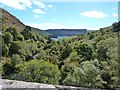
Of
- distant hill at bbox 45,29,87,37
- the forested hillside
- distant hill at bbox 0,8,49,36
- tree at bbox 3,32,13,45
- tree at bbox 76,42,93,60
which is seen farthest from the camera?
tree at bbox 3,32,13,45

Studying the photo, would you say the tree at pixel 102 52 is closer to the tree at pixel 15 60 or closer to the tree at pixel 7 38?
the tree at pixel 15 60

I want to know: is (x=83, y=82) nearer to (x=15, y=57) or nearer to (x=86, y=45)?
(x=15, y=57)

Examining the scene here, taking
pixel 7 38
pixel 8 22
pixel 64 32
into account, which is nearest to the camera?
pixel 64 32

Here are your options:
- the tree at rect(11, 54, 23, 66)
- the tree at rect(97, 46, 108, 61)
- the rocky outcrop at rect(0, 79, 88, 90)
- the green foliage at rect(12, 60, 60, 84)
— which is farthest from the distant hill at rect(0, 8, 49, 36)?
the tree at rect(97, 46, 108, 61)

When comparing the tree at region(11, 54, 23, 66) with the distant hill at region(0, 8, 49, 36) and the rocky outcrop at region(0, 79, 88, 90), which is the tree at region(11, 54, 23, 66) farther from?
the rocky outcrop at region(0, 79, 88, 90)

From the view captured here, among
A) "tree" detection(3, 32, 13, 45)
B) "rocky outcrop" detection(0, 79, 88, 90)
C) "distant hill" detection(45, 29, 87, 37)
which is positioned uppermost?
"distant hill" detection(45, 29, 87, 37)

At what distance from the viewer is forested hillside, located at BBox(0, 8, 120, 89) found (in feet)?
25.2

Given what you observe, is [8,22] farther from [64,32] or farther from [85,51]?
[64,32]

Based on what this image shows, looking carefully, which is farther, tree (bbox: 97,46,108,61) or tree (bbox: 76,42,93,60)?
tree (bbox: 76,42,93,60)

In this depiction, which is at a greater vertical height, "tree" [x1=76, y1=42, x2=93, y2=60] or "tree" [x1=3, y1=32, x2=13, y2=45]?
"tree" [x1=3, y1=32, x2=13, y2=45]

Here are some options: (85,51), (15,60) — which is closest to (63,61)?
(85,51)

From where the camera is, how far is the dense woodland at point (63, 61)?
774 cm

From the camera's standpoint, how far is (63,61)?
1442cm

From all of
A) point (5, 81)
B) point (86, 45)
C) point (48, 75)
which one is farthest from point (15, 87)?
point (86, 45)
